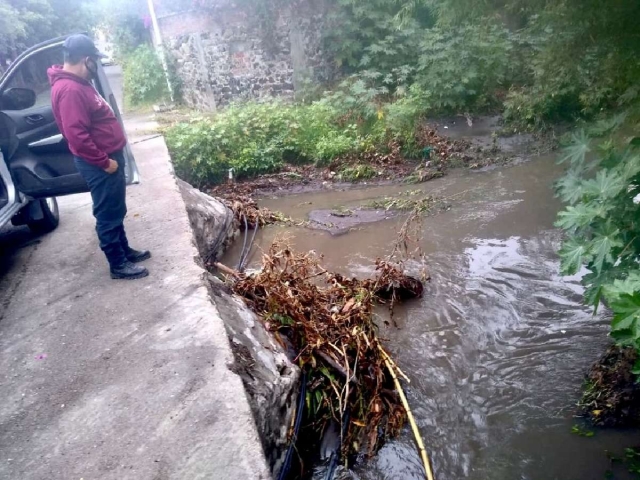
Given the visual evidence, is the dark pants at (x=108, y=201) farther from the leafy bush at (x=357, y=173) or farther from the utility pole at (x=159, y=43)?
the utility pole at (x=159, y=43)

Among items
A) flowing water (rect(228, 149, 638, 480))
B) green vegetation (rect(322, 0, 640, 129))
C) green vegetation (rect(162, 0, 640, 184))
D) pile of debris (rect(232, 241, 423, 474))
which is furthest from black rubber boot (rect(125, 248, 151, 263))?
green vegetation (rect(162, 0, 640, 184))

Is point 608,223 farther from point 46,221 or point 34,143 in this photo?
point 46,221

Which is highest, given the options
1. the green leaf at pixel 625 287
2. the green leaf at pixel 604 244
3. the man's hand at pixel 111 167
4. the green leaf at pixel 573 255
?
the man's hand at pixel 111 167

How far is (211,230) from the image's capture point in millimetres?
6738

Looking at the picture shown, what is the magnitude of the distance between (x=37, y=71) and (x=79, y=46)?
3.72ft

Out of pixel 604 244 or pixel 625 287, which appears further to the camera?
pixel 604 244

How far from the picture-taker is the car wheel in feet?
17.8

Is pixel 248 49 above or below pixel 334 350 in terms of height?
above

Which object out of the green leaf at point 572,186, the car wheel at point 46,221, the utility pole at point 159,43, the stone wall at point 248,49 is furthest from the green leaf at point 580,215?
the utility pole at point 159,43

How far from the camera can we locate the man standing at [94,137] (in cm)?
383

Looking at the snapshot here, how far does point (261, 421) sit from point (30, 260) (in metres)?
3.15

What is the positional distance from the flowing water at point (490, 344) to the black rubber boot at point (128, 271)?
2304mm

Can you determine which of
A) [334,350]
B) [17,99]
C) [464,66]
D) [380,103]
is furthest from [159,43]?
[334,350]

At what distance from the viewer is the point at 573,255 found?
364cm
